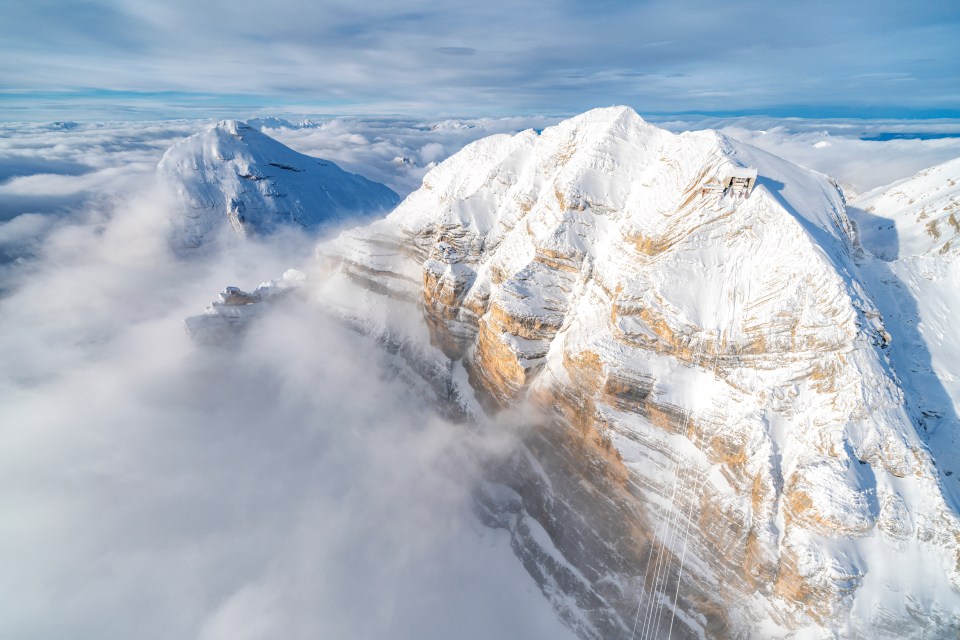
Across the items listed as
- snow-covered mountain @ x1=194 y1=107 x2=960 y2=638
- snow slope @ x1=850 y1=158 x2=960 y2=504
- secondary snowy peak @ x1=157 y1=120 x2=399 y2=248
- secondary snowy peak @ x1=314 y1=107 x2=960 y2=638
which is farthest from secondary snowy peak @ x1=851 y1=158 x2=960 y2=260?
secondary snowy peak @ x1=157 y1=120 x2=399 y2=248

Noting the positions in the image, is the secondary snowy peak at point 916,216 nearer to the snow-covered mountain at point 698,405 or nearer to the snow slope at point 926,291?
the snow slope at point 926,291

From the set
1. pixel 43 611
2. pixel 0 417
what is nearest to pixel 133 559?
pixel 43 611

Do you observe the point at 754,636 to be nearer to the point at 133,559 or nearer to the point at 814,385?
the point at 814,385

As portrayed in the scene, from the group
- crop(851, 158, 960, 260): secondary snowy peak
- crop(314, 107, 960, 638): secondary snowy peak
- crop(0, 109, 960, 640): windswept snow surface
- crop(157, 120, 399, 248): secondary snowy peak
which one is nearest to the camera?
crop(314, 107, 960, 638): secondary snowy peak

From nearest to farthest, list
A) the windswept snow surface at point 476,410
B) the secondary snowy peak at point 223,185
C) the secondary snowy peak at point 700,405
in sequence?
the secondary snowy peak at point 700,405 → the windswept snow surface at point 476,410 → the secondary snowy peak at point 223,185

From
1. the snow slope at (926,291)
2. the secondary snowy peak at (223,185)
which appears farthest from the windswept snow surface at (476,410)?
the secondary snowy peak at (223,185)

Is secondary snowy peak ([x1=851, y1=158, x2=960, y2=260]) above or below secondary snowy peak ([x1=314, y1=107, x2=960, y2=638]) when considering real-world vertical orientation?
above

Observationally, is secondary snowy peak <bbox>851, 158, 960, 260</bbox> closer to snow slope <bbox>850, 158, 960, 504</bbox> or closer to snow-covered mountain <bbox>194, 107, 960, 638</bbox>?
snow slope <bbox>850, 158, 960, 504</bbox>
